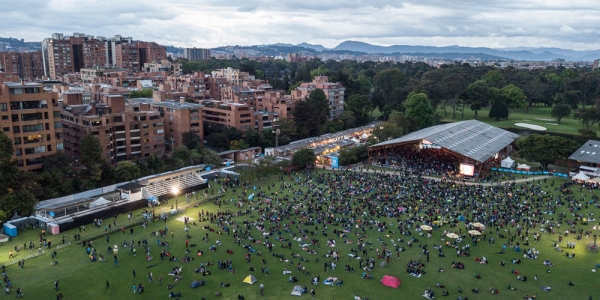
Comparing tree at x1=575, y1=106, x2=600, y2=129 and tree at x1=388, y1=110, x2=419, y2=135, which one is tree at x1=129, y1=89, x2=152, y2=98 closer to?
tree at x1=388, y1=110, x2=419, y2=135

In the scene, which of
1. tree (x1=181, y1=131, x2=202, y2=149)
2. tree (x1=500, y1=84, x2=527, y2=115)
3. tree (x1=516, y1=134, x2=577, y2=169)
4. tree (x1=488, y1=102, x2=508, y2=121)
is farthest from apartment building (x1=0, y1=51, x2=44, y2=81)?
Result: tree (x1=516, y1=134, x2=577, y2=169)

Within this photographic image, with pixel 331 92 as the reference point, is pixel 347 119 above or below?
below

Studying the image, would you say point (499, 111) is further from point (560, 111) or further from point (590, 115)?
point (590, 115)

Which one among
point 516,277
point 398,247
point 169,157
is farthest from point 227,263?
point 169,157

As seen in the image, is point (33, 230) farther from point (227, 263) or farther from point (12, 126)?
point (227, 263)

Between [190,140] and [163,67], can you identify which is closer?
[190,140]

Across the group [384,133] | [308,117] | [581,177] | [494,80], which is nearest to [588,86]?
[494,80]
